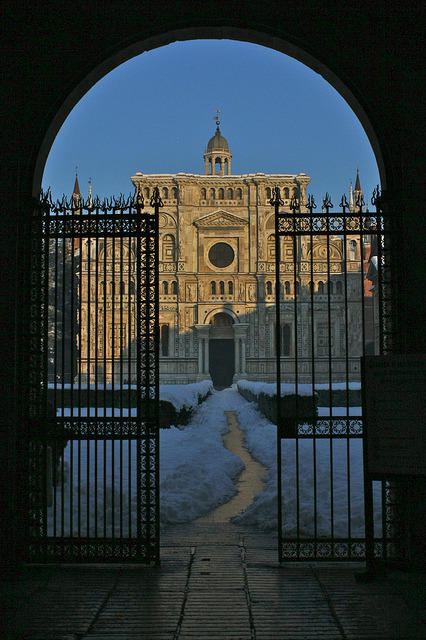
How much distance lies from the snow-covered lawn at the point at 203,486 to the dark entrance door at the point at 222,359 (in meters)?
29.4

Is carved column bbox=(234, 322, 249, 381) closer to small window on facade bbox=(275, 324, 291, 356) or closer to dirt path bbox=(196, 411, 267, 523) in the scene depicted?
small window on facade bbox=(275, 324, 291, 356)

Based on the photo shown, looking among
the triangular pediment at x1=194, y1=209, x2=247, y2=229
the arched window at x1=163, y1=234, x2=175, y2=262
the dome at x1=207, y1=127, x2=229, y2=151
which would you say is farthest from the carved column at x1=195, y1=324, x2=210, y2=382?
the dome at x1=207, y1=127, x2=229, y2=151

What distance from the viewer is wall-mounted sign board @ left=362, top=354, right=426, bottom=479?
5.04 m

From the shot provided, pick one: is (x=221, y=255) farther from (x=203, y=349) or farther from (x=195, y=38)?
(x=195, y=38)

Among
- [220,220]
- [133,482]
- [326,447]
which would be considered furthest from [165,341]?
[133,482]

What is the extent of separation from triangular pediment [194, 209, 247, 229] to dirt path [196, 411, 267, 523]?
29281 millimetres

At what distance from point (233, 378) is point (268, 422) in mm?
23802

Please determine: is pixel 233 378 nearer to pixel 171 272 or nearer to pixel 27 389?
pixel 171 272

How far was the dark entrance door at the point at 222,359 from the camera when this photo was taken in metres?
44.0

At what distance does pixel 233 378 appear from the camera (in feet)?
136

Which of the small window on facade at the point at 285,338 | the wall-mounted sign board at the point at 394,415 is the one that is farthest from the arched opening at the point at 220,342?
the wall-mounted sign board at the point at 394,415

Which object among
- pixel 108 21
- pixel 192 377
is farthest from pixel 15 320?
pixel 192 377

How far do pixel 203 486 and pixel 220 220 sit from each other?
117 ft

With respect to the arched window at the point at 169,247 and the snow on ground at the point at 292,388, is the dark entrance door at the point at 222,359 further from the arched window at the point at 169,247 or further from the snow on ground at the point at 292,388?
the snow on ground at the point at 292,388
